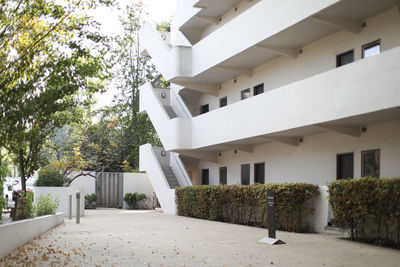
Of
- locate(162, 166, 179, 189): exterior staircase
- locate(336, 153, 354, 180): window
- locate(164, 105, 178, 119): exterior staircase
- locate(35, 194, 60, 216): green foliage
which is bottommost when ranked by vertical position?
locate(35, 194, 60, 216): green foliage

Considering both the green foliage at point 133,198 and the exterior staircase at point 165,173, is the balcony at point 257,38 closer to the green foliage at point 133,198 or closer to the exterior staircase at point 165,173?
the exterior staircase at point 165,173

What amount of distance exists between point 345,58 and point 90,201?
21.7 m

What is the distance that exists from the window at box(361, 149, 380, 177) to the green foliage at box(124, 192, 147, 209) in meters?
20.7

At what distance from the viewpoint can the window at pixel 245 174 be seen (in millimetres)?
24805

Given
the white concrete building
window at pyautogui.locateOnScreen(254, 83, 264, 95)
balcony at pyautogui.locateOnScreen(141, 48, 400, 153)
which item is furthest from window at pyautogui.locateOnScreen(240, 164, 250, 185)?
window at pyautogui.locateOnScreen(254, 83, 264, 95)

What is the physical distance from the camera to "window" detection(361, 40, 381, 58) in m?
16.0

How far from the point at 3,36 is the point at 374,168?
11.7 meters

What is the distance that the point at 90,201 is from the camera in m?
33.9

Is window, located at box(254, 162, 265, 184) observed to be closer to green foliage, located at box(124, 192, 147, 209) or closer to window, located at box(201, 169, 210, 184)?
window, located at box(201, 169, 210, 184)

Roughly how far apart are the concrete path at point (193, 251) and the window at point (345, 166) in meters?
3.61

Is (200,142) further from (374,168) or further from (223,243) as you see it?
(223,243)

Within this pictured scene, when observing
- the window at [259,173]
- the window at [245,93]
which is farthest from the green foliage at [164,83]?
the window at [259,173]

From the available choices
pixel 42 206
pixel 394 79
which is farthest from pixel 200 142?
pixel 394 79

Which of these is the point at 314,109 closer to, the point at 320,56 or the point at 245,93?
the point at 320,56
